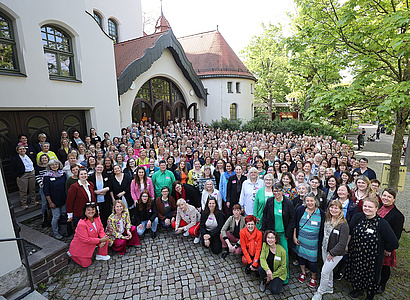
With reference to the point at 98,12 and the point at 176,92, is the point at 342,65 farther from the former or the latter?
the point at 98,12

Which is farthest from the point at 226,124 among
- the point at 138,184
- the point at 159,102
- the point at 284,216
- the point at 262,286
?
the point at 262,286

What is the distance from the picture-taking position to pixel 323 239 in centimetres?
404

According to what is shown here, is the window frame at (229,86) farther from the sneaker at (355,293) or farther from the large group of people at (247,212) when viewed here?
the sneaker at (355,293)

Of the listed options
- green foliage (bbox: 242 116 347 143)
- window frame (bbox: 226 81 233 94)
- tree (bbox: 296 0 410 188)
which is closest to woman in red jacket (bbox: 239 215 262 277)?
tree (bbox: 296 0 410 188)

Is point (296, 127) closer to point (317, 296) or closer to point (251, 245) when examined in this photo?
point (251, 245)

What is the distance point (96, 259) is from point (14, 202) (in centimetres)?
380

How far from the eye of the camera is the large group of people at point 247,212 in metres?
3.82

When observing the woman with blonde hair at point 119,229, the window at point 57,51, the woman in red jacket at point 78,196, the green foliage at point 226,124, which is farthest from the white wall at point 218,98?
the woman with blonde hair at point 119,229

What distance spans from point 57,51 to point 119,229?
25.0 feet

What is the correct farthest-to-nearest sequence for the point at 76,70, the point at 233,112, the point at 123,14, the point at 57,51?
→ the point at 233,112 < the point at 123,14 < the point at 76,70 < the point at 57,51

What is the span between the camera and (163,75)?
53.7 ft

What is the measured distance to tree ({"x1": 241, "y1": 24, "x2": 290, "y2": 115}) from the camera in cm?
2730

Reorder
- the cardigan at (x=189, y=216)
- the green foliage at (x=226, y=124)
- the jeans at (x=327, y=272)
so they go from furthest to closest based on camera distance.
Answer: the green foliage at (x=226, y=124) → the cardigan at (x=189, y=216) → the jeans at (x=327, y=272)

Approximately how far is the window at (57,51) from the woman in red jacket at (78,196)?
5.54 meters
